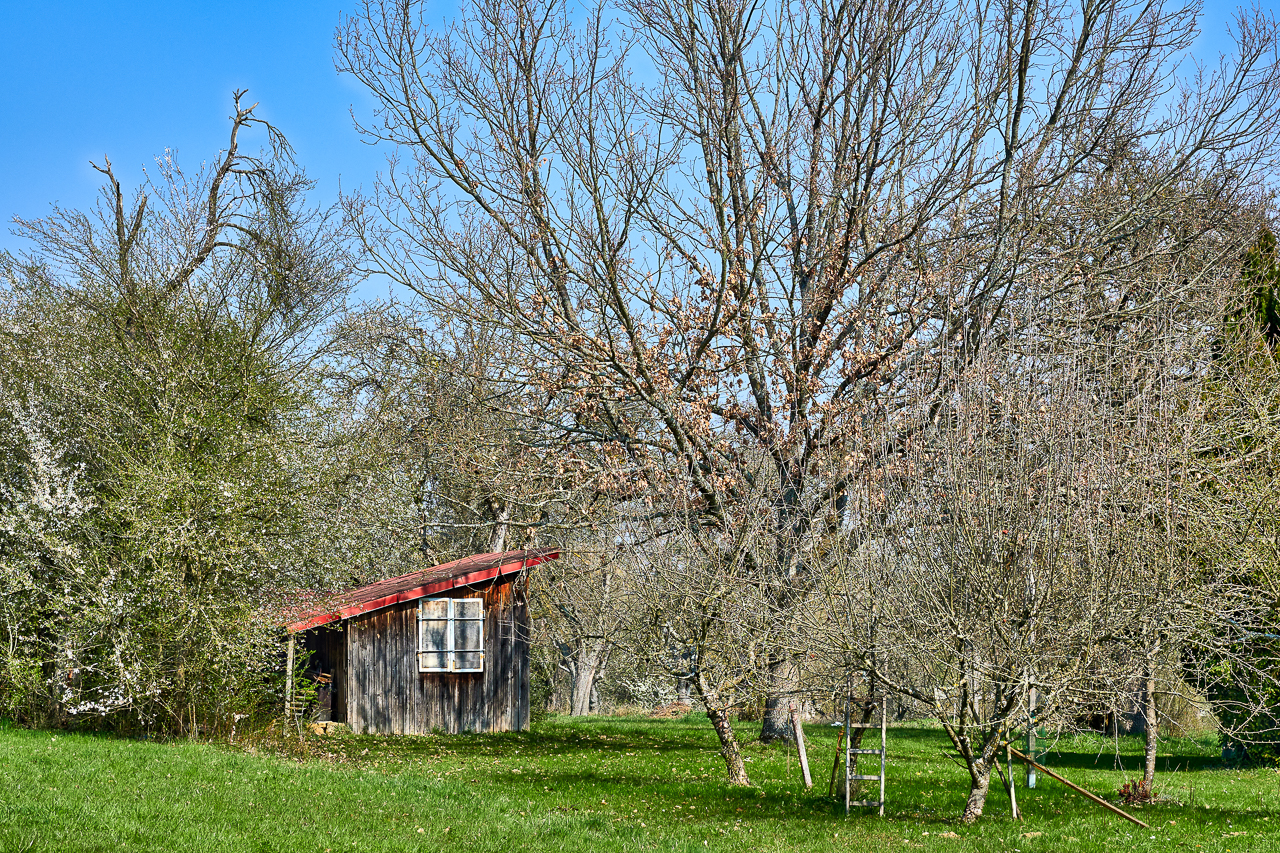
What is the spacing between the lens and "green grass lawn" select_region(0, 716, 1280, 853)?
7945 millimetres

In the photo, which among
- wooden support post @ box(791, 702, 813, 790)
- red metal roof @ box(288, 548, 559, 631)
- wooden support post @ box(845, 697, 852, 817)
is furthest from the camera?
red metal roof @ box(288, 548, 559, 631)

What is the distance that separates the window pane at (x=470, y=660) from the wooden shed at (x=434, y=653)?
20 millimetres

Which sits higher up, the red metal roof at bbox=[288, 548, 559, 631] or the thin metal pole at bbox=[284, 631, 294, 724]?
the red metal roof at bbox=[288, 548, 559, 631]

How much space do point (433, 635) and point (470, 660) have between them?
36.7 inches

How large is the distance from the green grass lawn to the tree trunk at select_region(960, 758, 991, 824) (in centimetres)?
18

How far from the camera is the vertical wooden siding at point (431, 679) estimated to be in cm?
1944

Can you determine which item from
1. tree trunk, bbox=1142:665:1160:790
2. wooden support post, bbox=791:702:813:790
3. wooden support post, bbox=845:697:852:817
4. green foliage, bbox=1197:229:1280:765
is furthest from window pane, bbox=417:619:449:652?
green foliage, bbox=1197:229:1280:765

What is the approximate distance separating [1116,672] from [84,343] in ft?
48.5

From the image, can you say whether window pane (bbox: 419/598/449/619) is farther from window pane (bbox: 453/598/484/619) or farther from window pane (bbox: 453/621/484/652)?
window pane (bbox: 453/621/484/652)

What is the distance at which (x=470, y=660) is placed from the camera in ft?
67.4

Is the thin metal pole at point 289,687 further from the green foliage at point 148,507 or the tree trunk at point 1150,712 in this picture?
the tree trunk at point 1150,712

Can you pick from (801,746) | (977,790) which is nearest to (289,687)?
(801,746)

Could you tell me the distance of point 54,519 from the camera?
13867mm

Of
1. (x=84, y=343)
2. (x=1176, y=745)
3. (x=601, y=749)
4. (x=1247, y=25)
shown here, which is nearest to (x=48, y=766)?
(x=84, y=343)
